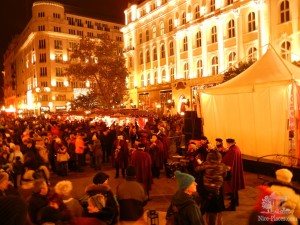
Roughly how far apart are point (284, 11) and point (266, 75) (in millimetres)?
17352

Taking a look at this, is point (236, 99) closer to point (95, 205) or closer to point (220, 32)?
point (95, 205)

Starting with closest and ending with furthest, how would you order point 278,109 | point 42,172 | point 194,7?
point 42,172 < point 278,109 < point 194,7

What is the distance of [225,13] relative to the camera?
31.2m

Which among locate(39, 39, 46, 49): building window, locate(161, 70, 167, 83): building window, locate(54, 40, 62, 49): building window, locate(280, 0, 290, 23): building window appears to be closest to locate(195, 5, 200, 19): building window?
locate(161, 70, 167, 83): building window

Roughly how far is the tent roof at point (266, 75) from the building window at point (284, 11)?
15057 millimetres

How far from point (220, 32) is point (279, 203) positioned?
99.1 feet

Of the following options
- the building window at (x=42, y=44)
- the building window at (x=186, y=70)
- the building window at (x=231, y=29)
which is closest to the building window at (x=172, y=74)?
the building window at (x=186, y=70)

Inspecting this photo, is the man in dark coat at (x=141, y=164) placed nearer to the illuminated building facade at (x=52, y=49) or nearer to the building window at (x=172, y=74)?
the building window at (x=172, y=74)

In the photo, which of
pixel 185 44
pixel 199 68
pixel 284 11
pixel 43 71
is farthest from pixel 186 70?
pixel 43 71

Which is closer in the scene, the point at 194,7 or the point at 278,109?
the point at 278,109

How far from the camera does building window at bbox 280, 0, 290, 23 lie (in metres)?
25.5

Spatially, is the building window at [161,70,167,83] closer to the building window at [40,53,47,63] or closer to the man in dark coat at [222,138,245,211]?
the building window at [40,53,47,63]

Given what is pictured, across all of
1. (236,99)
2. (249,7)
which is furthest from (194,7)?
(236,99)

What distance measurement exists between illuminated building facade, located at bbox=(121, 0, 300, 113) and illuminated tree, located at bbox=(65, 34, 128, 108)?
6128mm
